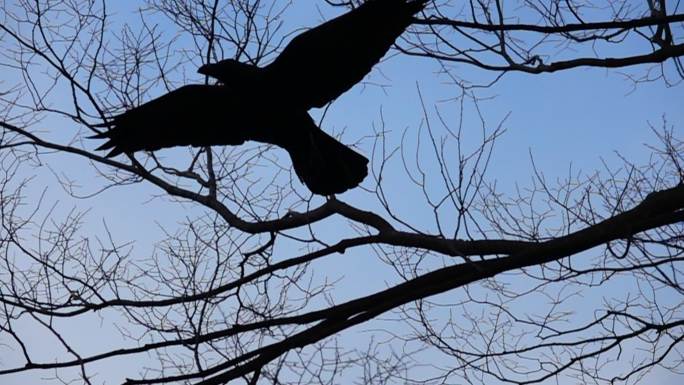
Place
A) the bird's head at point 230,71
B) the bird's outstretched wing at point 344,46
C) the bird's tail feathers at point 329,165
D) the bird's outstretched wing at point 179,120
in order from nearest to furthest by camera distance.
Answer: the bird's outstretched wing at point 344,46, the bird's head at point 230,71, the bird's tail feathers at point 329,165, the bird's outstretched wing at point 179,120

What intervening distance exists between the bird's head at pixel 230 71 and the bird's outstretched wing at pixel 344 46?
112 mm

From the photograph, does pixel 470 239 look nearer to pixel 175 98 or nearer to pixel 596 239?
pixel 596 239

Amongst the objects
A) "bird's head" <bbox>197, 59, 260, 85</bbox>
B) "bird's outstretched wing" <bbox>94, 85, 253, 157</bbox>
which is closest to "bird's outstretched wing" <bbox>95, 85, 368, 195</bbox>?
"bird's outstretched wing" <bbox>94, 85, 253, 157</bbox>

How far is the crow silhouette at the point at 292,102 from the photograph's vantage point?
4.04 m

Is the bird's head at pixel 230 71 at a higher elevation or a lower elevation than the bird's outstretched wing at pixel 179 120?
lower

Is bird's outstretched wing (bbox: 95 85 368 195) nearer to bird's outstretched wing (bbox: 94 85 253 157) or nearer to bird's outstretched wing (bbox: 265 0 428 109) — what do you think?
bird's outstretched wing (bbox: 94 85 253 157)

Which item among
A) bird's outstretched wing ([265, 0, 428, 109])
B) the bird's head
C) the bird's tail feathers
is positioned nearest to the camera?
bird's outstretched wing ([265, 0, 428, 109])

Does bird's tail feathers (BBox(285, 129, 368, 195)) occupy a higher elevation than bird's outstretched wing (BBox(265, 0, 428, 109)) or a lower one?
lower

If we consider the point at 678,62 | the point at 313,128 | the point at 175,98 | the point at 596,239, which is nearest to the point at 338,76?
the point at 313,128

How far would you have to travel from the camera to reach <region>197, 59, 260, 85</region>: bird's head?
412 cm

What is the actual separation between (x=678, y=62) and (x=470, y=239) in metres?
1.66

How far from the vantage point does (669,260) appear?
361 centimetres

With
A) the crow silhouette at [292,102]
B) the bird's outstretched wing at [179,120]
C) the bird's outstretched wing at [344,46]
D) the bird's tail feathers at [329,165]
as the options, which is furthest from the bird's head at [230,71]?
the bird's tail feathers at [329,165]

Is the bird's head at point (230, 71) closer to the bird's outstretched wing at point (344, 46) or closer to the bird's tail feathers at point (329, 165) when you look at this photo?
the bird's outstretched wing at point (344, 46)
